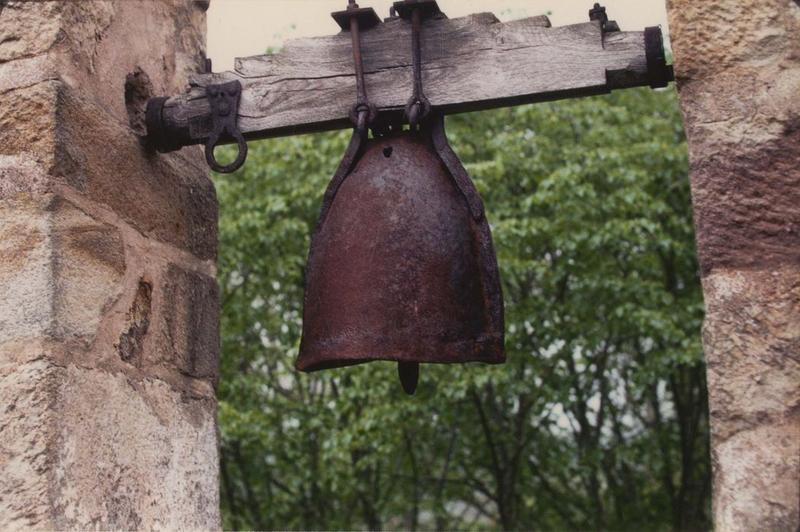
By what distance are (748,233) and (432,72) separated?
679 millimetres

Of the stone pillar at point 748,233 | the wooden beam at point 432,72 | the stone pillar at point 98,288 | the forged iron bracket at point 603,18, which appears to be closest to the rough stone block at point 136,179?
the stone pillar at point 98,288

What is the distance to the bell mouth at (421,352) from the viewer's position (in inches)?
67.0

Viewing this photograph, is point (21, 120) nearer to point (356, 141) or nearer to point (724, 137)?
point (356, 141)

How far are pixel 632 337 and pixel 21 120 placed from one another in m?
6.65

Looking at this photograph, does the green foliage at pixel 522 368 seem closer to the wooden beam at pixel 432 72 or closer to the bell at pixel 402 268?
the wooden beam at pixel 432 72

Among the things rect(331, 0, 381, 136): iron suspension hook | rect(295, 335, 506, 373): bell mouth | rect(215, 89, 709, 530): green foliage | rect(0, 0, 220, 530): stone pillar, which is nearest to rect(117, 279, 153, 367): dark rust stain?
rect(0, 0, 220, 530): stone pillar

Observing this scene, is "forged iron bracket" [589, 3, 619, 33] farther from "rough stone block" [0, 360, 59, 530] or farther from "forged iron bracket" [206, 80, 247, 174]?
"rough stone block" [0, 360, 59, 530]

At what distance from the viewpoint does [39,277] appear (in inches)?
72.6

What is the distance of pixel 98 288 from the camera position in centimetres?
196

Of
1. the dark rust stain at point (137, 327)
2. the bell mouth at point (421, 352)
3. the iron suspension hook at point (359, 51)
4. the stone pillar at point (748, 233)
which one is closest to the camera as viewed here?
the stone pillar at point (748, 233)

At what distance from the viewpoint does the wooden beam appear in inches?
74.4

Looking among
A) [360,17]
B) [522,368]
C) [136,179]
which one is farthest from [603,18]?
[522,368]

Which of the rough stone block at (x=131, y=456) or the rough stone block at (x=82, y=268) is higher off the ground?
the rough stone block at (x=82, y=268)

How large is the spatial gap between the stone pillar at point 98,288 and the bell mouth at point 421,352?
448mm
